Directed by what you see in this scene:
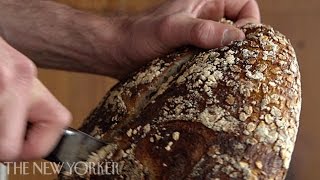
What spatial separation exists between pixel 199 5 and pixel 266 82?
12.1 inches

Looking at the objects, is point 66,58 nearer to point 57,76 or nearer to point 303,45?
point 57,76

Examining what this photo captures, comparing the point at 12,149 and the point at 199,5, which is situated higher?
the point at 199,5

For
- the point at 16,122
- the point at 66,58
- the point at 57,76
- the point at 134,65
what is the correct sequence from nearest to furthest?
the point at 16,122
the point at 134,65
the point at 66,58
the point at 57,76

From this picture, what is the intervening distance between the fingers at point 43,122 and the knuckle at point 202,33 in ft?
0.84

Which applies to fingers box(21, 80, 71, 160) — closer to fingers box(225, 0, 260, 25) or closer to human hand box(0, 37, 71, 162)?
human hand box(0, 37, 71, 162)

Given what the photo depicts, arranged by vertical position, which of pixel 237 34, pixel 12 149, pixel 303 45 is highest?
pixel 303 45

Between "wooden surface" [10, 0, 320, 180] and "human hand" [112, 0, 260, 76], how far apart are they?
109 centimetres

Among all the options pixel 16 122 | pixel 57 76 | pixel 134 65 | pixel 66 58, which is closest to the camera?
pixel 16 122

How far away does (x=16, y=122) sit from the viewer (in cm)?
69

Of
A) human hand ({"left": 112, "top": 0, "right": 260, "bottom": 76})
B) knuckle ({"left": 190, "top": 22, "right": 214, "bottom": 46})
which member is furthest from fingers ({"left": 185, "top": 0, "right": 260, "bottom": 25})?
knuckle ({"left": 190, "top": 22, "right": 214, "bottom": 46})

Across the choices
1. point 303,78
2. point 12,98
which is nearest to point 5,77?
point 12,98

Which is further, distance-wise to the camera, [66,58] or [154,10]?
[66,58]

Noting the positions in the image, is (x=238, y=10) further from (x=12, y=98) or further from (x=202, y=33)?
(x=12, y=98)

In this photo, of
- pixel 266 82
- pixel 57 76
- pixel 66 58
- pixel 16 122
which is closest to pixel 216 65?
pixel 266 82
